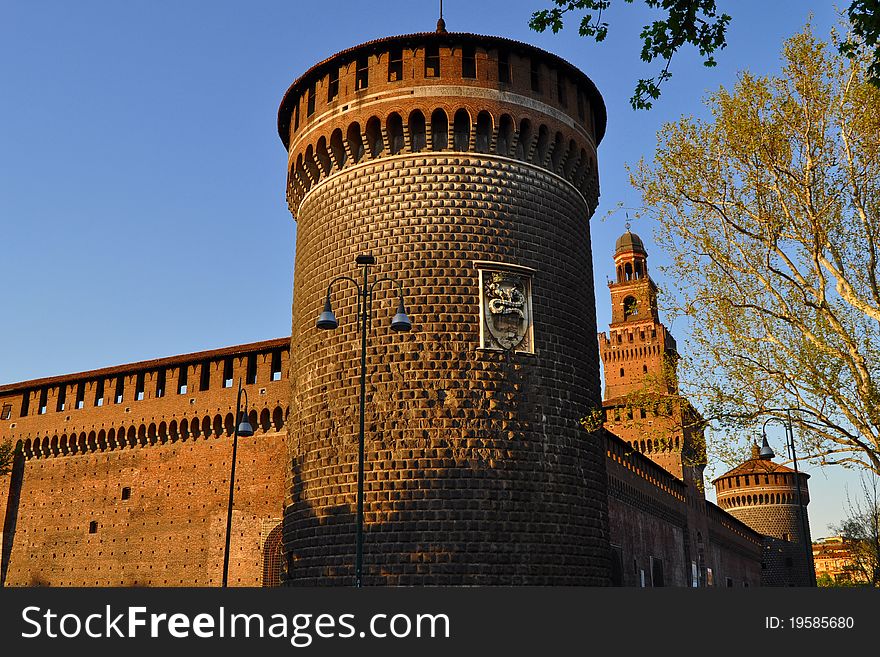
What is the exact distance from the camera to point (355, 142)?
23.1 metres

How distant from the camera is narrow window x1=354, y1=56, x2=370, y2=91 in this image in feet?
76.8

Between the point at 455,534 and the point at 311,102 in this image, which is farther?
the point at 311,102

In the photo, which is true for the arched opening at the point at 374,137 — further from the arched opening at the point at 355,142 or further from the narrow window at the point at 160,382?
→ the narrow window at the point at 160,382

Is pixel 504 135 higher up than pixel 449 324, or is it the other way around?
pixel 504 135

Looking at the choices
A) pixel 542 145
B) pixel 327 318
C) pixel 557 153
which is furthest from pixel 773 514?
pixel 327 318

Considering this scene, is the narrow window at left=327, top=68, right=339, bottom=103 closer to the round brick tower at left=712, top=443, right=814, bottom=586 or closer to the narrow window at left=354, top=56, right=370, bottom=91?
the narrow window at left=354, top=56, right=370, bottom=91

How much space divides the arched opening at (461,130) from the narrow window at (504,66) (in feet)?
5.22

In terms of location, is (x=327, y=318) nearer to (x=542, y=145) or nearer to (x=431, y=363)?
(x=431, y=363)

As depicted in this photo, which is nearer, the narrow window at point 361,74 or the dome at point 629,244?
the narrow window at point 361,74

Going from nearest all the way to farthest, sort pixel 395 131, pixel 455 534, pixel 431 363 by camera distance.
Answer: pixel 455 534, pixel 431 363, pixel 395 131

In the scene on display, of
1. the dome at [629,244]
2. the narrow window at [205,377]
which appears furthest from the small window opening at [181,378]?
the dome at [629,244]

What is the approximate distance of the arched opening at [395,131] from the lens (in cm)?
2254

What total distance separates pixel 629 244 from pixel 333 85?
4329 cm

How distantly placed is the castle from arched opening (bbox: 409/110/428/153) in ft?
0.17
